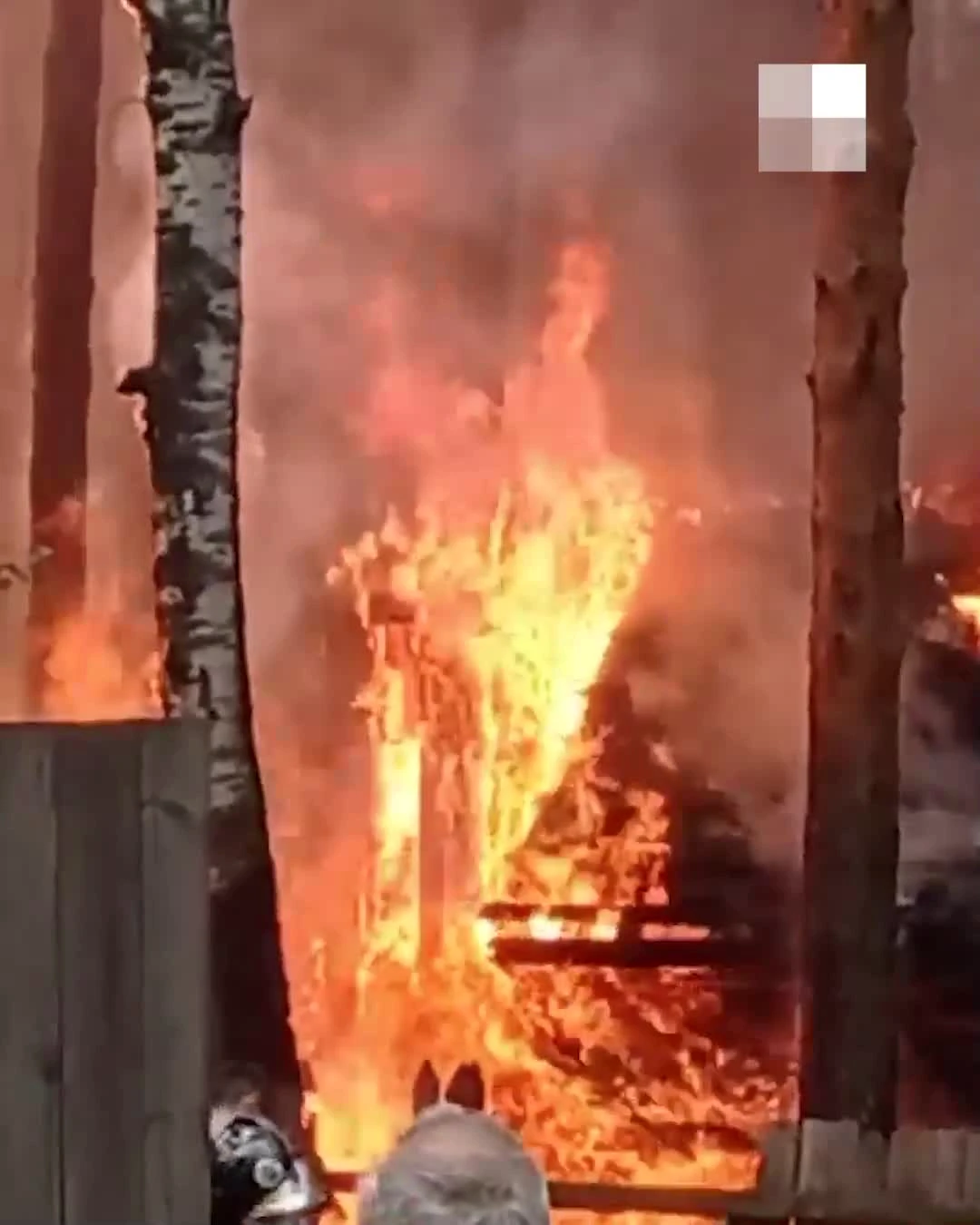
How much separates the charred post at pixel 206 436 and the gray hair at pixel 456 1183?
45 cm

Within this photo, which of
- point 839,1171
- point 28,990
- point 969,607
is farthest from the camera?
point 969,607

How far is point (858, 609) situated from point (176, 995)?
777 mm

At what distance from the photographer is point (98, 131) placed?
1926 mm

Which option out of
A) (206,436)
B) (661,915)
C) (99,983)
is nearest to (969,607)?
(661,915)

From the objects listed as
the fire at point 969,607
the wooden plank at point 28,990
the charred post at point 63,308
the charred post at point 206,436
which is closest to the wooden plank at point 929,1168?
the fire at point 969,607

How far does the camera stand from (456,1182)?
4.70 feet

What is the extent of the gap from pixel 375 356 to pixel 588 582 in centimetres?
30

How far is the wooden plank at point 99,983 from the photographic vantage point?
1.41 meters

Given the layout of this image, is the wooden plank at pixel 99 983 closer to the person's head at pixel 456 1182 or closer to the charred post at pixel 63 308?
the person's head at pixel 456 1182

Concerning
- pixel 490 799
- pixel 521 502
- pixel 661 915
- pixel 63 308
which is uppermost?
pixel 63 308

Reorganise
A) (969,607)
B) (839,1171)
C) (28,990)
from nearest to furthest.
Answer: (28,990) < (839,1171) < (969,607)

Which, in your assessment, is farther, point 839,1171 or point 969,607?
point 969,607

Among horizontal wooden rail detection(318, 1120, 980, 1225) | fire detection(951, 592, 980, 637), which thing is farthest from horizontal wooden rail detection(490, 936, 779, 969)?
fire detection(951, 592, 980, 637)

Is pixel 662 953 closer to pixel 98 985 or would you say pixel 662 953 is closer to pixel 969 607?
pixel 969 607
